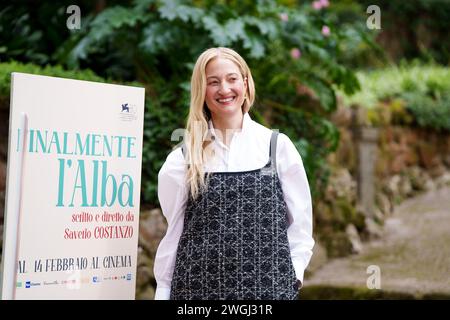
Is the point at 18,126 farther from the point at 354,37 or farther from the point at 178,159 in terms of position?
the point at 354,37

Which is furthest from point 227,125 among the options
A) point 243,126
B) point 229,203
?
point 229,203

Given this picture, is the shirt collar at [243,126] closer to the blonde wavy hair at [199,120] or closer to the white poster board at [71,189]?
the blonde wavy hair at [199,120]

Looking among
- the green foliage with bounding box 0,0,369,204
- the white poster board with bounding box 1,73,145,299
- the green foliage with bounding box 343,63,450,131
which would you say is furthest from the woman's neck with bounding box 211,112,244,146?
the green foliage with bounding box 343,63,450,131

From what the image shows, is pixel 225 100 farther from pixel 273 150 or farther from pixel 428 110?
pixel 428 110

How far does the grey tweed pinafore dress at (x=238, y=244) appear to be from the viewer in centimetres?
220

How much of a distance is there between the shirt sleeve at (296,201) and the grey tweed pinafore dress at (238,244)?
0.05 metres

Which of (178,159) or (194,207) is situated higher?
(178,159)

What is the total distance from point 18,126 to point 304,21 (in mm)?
3356

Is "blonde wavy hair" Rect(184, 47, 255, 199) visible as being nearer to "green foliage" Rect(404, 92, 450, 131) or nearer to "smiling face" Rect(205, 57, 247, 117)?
"smiling face" Rect(205, 57, 247, 117)

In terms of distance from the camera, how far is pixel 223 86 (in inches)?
90.7

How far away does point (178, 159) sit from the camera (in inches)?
92.4

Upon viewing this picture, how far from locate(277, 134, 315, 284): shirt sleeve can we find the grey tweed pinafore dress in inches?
2.0

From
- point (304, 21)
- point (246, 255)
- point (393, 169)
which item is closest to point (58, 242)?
point (246, 255)

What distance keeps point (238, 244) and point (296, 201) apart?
0.27 m
